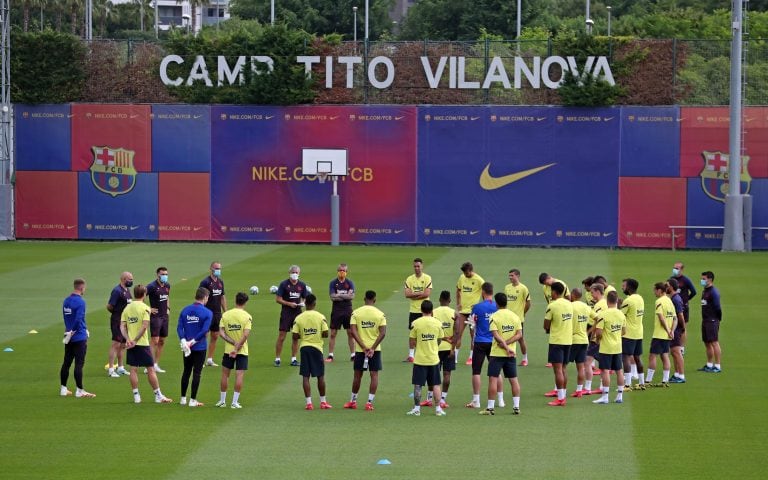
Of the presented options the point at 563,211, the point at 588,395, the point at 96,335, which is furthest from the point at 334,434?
the point at 563,211

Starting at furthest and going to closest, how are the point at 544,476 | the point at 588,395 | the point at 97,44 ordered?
the point at 97,44
the point at 588,395
the point at 544,476

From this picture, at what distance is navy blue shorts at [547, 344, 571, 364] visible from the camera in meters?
20.9

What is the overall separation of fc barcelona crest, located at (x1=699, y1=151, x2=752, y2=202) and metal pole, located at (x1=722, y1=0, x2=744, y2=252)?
2.73ft

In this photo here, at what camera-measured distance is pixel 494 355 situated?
66.0 ft

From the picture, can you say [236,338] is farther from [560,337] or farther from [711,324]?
[711,324]

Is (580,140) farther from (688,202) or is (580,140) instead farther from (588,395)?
(588,395)

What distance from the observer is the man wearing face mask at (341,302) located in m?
25.0

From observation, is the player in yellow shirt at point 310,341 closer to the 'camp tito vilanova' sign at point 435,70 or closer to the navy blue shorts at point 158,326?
the navy blue shorts at point 158,326

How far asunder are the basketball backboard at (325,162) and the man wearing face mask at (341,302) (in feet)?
82.9

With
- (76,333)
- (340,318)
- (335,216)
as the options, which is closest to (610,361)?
(340,318)

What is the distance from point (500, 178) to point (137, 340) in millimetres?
30637

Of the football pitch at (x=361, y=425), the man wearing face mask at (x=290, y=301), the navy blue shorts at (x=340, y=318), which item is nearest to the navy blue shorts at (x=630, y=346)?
the football pitch at (x=361, y=425)

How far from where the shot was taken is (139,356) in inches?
826

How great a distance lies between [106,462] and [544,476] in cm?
577
